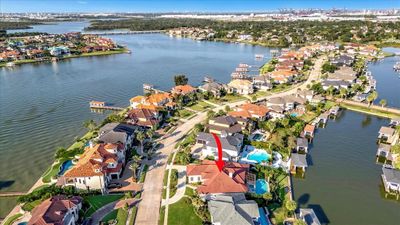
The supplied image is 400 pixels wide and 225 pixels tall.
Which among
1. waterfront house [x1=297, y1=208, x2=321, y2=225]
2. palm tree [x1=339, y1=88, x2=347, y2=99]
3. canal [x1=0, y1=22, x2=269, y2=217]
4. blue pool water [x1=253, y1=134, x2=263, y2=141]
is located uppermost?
palm tree [x1=339, y1=88, x2=347, y2=99]

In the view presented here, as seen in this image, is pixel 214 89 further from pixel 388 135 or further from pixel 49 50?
pixel 49 50

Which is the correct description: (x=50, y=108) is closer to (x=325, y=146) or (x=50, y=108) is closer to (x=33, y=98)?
(x=33, y=98)

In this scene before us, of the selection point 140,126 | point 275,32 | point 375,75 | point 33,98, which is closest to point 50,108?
point 33,98

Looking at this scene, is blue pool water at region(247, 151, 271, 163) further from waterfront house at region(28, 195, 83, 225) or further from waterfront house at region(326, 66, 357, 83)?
waterfront house at region(326, 66, 357, 83)

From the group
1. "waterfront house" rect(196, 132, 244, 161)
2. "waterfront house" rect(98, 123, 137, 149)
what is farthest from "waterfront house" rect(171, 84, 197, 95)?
"waterfront house" rect(196, 132, 244, 161)

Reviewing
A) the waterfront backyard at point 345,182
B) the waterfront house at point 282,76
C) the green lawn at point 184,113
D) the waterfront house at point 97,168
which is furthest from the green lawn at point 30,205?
the waterfront house at point 282,76

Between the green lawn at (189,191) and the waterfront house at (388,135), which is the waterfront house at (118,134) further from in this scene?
the waterfront house at (388,135)
